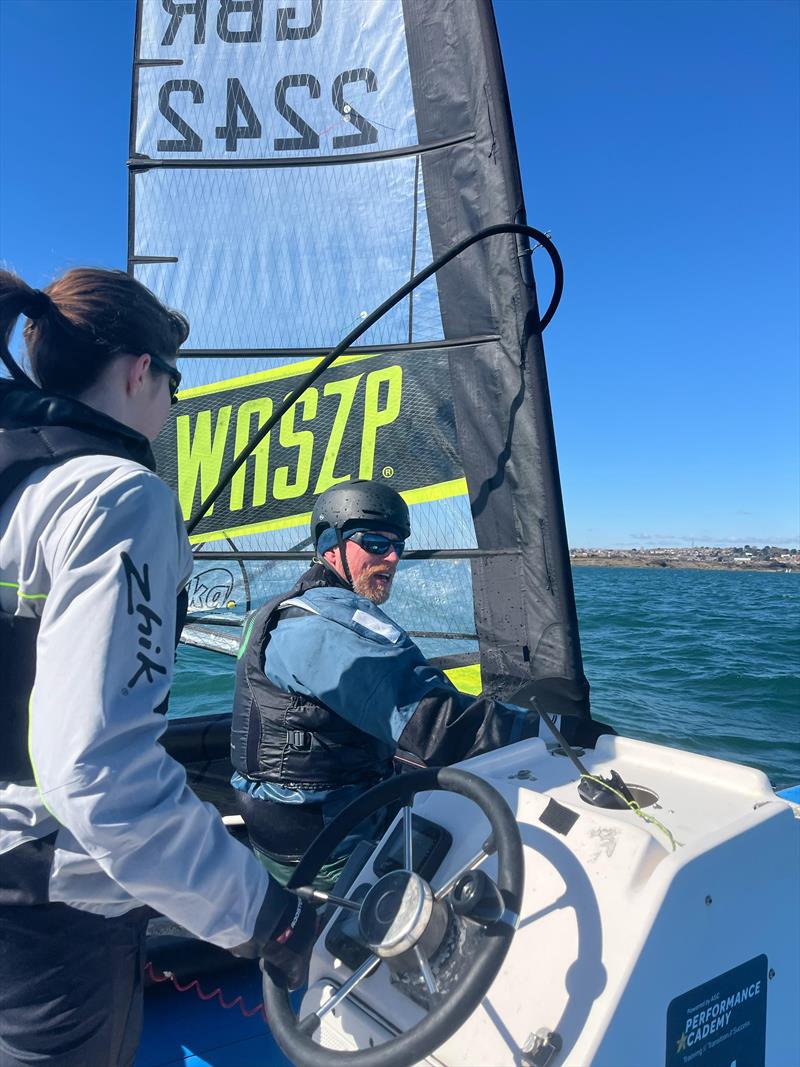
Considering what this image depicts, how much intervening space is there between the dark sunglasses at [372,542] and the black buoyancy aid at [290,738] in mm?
239

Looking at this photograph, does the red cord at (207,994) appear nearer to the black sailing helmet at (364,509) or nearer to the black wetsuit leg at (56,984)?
the black wetsuit leg at (56,984)

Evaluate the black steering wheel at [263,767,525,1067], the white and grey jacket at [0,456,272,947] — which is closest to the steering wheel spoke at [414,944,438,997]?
the black steering wheel at [263,767,525,1067]

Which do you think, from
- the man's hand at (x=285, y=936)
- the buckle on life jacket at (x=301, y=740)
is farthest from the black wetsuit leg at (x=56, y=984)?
the buckle on life jacket at (x=301, y=740)

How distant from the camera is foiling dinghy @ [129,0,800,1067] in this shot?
1.18 m

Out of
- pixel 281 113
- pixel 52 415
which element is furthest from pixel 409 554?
pixel 52 415

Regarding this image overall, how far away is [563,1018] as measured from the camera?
114 centimetres

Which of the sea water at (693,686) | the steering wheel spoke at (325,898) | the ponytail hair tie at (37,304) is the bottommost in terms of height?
the sea water at (693,686)

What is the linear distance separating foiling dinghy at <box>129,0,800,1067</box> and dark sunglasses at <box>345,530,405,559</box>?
1.86 feet

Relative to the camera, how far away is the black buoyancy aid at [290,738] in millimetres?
1817

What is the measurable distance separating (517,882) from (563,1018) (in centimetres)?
23

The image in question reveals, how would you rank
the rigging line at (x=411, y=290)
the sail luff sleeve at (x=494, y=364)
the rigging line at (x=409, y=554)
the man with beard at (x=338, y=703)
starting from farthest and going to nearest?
1. the rigging line at (x=409, y=554)
2. the sail luff sleeve at (x=494, y=364)
3. the rigging line at (x=411, y=290)
4. the man with beard at (x=338, y=703)

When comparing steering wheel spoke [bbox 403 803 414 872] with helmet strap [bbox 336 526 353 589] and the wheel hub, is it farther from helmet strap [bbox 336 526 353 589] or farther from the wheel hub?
helmet strap [bbox 336 526 353 589]

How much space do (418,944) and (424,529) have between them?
83.7 inches

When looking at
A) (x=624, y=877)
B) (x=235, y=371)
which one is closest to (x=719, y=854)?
(x=624, y=877)
